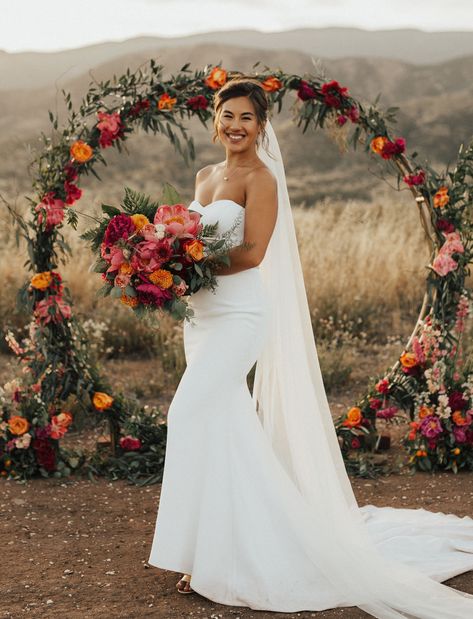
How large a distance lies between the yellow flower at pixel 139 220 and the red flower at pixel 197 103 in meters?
2.22

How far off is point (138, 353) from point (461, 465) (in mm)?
4428

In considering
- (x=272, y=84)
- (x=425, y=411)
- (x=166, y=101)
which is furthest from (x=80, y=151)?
(x=425, y=411)

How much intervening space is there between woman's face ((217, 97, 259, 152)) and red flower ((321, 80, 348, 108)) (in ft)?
6.12

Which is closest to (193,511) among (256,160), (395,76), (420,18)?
(256,160)

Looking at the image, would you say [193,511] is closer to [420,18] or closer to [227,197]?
[227,197]

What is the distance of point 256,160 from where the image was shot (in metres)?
4.26

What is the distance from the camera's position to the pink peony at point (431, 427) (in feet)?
19.2

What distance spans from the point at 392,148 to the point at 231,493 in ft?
9.73

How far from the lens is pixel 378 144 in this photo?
596cm

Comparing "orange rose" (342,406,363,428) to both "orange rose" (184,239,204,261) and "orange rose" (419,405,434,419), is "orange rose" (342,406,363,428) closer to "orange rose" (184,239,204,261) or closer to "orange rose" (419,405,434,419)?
"orange rose" (419,405,434,419)

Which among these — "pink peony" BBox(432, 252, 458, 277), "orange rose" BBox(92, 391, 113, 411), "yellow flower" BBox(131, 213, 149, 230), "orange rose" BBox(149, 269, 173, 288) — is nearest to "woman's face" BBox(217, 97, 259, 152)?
"yellow flower" BBox(131, 213, 149, 230)

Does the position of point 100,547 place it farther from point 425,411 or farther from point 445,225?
point 445,225

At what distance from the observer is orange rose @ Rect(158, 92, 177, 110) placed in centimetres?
586

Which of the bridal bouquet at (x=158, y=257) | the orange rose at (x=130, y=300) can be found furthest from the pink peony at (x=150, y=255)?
the orange rose at (x=130, y=300)
